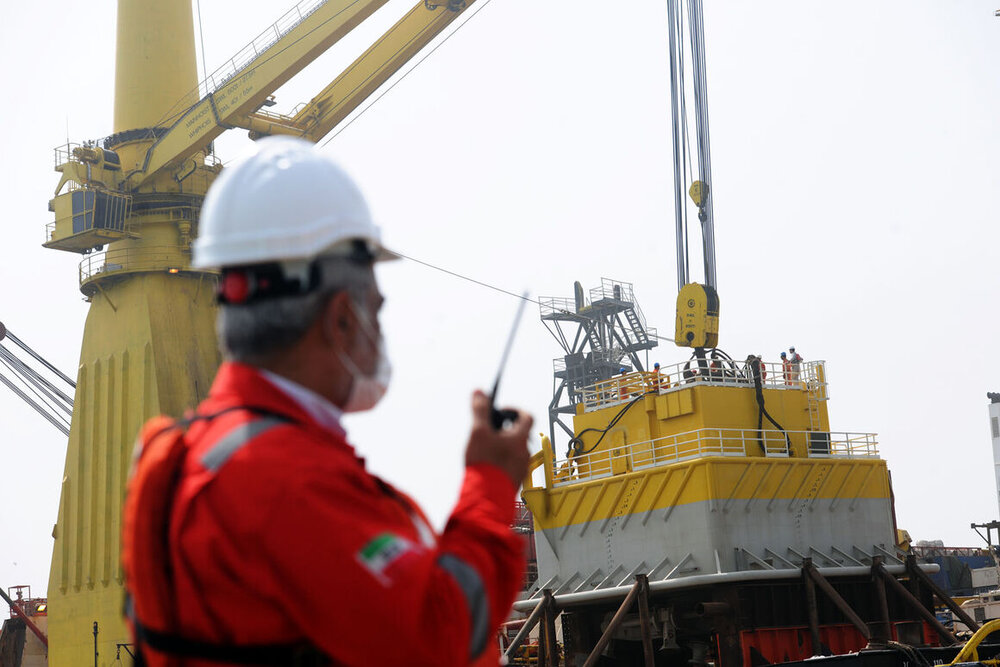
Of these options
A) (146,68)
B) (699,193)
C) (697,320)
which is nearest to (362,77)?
(146,68)

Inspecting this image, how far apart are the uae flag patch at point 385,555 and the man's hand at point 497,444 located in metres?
0.42

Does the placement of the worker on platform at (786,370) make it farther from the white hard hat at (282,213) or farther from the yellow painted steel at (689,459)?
the white hard hat at (282,213)

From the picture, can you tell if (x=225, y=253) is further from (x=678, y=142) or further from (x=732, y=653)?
(x=678, y=142)

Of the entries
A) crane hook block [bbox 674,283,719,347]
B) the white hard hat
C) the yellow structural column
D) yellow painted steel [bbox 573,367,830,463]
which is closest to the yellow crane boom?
the yellow structural column

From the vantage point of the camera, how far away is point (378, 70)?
3131 centimetres

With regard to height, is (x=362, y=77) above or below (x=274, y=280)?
above

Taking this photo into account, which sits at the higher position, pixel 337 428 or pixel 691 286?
pixel 691 286

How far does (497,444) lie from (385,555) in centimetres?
49

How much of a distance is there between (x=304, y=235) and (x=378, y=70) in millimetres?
29877

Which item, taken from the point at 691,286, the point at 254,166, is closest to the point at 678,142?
the point at 691,286

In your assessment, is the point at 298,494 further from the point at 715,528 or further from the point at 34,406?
the point at 34,406

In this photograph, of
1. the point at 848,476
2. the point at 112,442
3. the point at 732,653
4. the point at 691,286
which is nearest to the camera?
the point at 732,653

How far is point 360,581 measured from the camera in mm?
2002

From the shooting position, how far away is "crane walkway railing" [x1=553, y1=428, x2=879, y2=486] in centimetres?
2278
